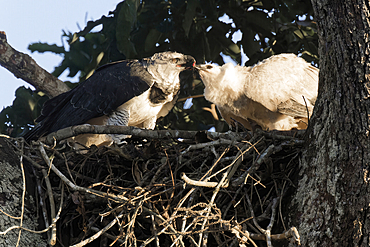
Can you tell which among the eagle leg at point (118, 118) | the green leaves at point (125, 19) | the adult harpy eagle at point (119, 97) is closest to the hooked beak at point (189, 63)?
the adult harpy eagle at point (119, 97)

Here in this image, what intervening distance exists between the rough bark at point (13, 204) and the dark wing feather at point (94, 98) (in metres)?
1.51

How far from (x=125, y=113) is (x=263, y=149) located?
1.99m

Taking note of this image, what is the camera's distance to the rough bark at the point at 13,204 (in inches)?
87.0

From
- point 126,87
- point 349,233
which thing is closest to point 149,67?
point 126,87

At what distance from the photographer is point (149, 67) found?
4348 mm

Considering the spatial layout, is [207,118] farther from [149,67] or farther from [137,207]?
[137,207]

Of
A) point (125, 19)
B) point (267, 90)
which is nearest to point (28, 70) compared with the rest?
point (125, 19)

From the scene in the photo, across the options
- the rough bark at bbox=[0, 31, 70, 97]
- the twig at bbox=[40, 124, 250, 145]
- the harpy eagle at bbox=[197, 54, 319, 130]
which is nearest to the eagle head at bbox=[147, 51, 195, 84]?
the harpy eagle at bbox=[197, 54, 319, 130]

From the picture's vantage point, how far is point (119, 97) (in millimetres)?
4113

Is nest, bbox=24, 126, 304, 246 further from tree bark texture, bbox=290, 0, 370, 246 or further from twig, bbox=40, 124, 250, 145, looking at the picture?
tree bark texture, bbox=290, 0, 370, 246

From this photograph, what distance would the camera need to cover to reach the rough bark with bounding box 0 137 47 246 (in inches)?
87.0

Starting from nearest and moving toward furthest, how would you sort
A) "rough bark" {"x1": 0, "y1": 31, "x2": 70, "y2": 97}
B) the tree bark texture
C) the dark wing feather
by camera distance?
the tree bark texture < the dark wing feather < "rough bark" {"x1": 0, "y1": 31, "x2": 70, "y2": 97}

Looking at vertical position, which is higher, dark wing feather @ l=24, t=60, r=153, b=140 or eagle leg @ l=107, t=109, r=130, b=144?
dark wing feather @ l=24, t=60, r=153, b=140

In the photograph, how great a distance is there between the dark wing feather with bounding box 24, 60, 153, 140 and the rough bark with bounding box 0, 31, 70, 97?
367 millimetres
